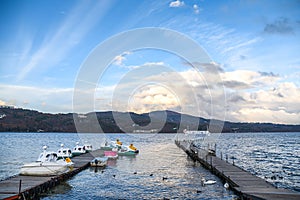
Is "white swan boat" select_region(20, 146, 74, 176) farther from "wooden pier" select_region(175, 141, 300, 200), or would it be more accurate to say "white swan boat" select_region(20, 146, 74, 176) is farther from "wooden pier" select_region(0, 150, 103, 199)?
"wooden pier" select_region(175, 141, 300, 200)

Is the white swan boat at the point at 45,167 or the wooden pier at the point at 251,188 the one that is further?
the white swan boat at the point at 45,167

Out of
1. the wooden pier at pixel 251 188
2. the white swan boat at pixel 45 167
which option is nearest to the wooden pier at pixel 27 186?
the white swan boat at pixel 45 167

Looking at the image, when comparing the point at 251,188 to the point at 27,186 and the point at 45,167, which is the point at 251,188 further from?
the point at 45,167

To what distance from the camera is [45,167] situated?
27500 mm

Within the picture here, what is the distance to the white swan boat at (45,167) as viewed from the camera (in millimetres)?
26844

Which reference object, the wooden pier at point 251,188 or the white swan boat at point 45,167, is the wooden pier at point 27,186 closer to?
the white swan boat at point 45,167

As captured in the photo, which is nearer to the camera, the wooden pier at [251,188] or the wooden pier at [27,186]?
the wooden pier at [251,188]

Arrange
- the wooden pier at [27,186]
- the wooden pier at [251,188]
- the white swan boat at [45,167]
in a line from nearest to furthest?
the wooden pier at [251,188]
the wooden pier at [27,186]
the white swan boat at [45,167]

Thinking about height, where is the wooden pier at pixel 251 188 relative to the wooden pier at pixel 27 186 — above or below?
above

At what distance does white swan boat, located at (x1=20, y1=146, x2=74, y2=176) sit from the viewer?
1057 inches

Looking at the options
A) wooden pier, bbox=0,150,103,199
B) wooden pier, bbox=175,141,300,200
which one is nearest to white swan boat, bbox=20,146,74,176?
wooden pier, bbox=0,150,103,199

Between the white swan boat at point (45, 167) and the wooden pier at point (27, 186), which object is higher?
the white swan boat at point (45, 167)

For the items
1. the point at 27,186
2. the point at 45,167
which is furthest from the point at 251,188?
the point at 45,167

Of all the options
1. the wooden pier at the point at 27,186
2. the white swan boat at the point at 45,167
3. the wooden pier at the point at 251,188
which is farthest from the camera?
the white swan boat at the point at 45,167
